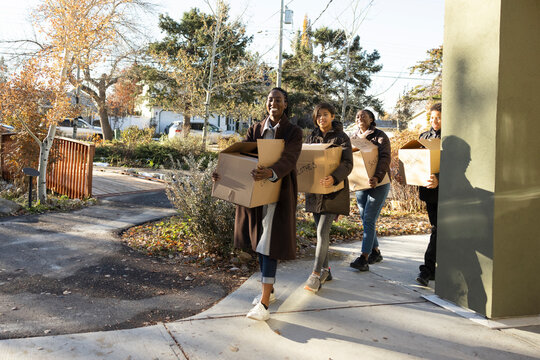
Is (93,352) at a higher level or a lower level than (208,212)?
lower

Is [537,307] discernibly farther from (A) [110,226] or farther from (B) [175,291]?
(A) [110,226]

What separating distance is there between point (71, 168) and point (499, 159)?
8879 millimetres

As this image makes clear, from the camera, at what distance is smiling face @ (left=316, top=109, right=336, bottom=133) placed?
14.2ft

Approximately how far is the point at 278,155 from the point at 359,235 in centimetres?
403

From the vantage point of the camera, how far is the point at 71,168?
9820 millimetres

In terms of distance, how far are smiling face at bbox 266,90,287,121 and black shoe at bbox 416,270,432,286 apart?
2.28m

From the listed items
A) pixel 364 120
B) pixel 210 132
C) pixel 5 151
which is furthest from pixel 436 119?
pixel 210 132

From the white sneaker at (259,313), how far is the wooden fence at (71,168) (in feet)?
22.5

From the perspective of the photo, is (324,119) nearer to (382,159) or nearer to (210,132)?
(382,159)

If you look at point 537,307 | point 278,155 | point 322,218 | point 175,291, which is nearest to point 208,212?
point 175,291

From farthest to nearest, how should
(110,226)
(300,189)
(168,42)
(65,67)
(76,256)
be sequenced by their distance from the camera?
1. (168,42)
2. (65,67)
3. (110,226)
4. (76,256)
5. (300,189)

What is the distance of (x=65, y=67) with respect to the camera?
845 centimetres

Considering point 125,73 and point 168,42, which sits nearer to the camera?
point 125,73

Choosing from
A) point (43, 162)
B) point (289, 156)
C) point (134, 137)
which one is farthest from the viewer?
point (134, 137)
